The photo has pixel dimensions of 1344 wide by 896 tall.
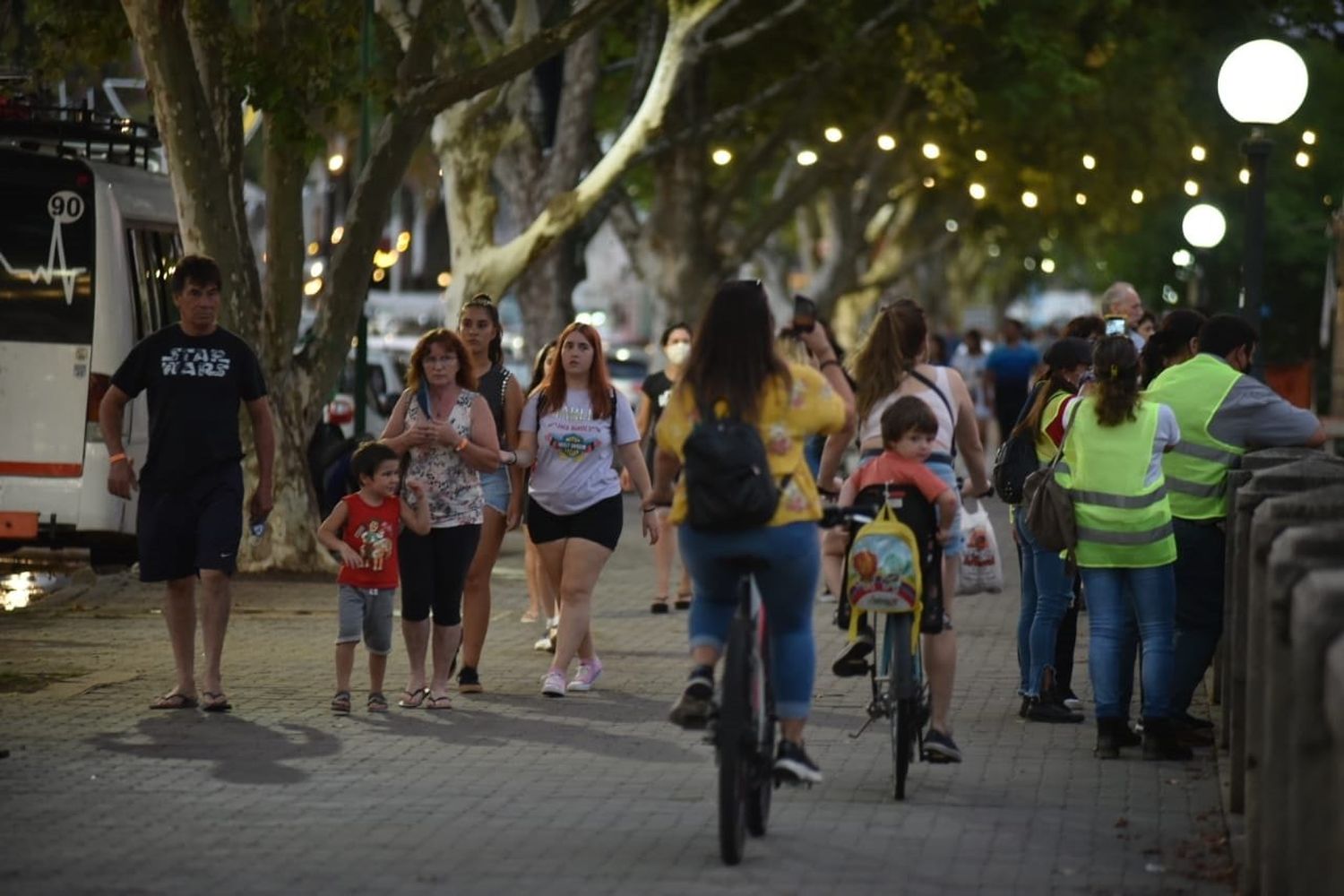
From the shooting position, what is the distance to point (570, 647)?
37.4 ft

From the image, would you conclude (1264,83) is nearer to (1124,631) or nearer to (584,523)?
(584,523)

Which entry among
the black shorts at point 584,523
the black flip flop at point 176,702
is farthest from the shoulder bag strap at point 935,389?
the black flip flop at point 176,702

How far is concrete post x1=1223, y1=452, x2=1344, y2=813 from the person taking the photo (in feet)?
27.3

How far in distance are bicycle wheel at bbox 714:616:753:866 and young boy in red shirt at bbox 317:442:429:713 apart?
3402 mm

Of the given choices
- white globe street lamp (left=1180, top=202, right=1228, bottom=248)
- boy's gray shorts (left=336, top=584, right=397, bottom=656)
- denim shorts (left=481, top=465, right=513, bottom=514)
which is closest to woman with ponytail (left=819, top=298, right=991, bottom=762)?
boy's gray shorts (left=336, top=584, right=397, bottom=656)

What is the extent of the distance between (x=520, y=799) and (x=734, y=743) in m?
1.55

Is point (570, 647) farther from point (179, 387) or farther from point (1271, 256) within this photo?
point (1271, 256)

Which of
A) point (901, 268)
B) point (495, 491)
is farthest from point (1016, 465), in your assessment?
point (901, 268)

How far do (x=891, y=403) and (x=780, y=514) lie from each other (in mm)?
1609

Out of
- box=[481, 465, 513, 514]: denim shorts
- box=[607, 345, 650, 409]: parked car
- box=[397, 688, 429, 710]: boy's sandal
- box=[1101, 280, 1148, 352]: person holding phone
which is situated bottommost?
box=[397, 688, 429, 710]: boy's sandal

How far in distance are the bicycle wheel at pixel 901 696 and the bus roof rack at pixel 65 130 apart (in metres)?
9.60

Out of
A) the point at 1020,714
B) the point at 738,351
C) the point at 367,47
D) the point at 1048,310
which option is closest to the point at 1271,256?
the point at 367,47

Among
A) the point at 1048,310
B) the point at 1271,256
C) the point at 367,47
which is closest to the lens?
the point at 367,47

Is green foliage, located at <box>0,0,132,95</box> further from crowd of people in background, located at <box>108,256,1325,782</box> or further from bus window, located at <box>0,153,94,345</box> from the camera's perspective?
crowd of people in background, located at <box>108,256,1325,782</box>
